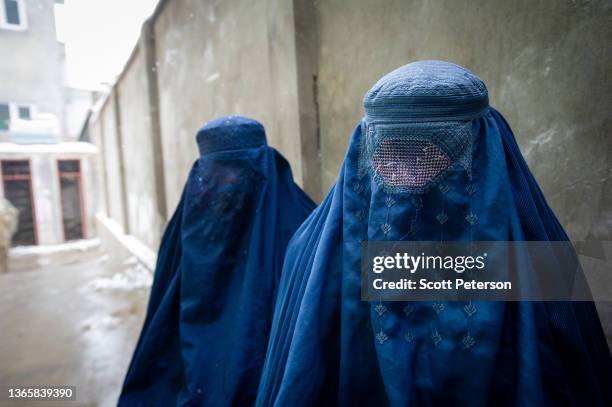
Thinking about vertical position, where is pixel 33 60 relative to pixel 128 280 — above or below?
above

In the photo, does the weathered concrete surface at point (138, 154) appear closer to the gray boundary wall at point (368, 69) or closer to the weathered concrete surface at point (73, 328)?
the gray boundary wall at point (368, 69)

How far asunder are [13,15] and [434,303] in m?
5.73

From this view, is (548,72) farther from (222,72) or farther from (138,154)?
(138,154)

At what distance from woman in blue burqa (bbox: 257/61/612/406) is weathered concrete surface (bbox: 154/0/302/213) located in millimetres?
1346

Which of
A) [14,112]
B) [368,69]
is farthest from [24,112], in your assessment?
[368,69]

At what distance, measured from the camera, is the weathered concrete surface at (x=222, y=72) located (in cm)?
221

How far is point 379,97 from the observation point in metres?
0.81

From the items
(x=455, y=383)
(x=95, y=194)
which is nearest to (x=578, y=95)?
(x=455, y=383)

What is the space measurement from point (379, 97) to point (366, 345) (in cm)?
58

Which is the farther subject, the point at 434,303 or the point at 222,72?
the point at 222,72

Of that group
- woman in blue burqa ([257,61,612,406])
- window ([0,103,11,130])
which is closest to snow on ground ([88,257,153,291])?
window ([0,103,11,130])

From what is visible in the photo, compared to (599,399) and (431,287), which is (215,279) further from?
(599,399)

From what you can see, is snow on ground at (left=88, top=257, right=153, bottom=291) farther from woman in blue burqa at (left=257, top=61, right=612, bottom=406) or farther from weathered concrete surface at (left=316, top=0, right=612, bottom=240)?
weathered concrete surface at (left=316, top=0, right=612, bottom=240)

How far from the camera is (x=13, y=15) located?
4227 millimetres
